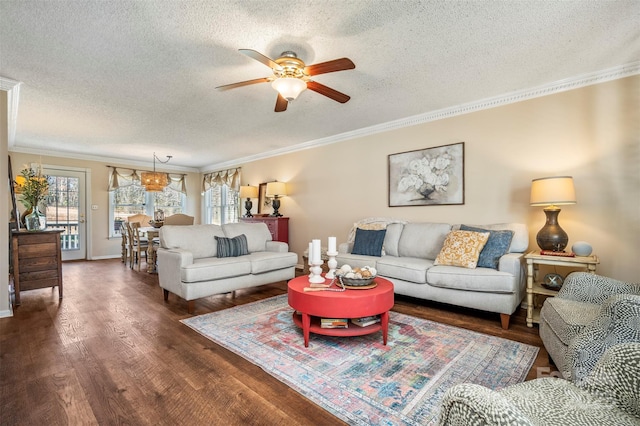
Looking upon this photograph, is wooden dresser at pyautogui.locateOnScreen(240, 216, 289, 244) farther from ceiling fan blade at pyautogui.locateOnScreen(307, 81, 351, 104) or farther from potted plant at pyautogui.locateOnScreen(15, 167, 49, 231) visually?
ceiling fan blade at pyautogui.locateOnScreen(307, 81, 351, 104)

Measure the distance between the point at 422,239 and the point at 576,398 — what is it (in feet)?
9.13

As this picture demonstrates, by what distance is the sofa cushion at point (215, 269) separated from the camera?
3.18m

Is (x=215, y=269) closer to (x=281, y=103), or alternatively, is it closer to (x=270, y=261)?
(x=270, y=261)

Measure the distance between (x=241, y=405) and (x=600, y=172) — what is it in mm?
3738

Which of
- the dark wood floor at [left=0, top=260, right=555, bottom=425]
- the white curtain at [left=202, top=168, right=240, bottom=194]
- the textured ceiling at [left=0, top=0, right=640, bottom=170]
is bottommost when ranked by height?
the dark wood floor at [left=0, top=260, right=555, bottom=425]

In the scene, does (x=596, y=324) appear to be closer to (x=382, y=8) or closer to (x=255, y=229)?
(x=382, y=8)

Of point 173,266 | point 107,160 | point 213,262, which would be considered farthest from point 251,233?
point 107,160

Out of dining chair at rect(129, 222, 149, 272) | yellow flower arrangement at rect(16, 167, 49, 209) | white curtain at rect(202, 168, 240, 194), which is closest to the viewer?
yellow flower arrangement at rect(16, 167, 49, 209)

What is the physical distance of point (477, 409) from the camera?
738mm

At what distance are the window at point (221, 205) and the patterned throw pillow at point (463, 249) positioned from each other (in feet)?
18.2

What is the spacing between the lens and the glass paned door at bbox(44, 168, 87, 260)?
650 centimetres

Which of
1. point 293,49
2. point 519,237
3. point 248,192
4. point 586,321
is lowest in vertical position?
point 586,321

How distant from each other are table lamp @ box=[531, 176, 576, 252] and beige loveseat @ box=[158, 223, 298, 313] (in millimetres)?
2925

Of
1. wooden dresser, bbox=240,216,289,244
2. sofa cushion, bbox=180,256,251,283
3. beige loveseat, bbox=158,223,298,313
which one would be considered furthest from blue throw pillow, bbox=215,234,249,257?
wooden dresser, bbox=240,216,289,244
